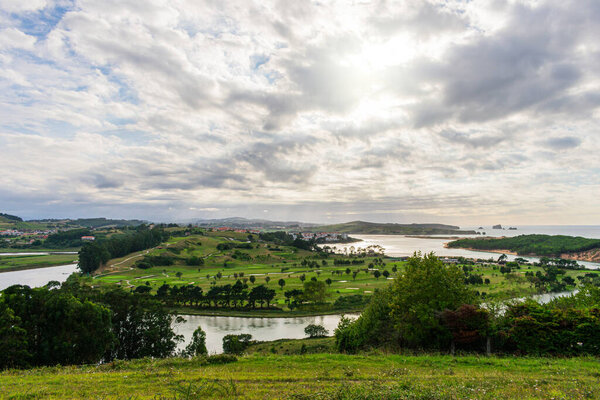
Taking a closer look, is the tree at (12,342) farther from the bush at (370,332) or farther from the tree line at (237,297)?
the tree line at (237,297)

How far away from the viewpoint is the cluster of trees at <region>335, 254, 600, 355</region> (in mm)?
17969

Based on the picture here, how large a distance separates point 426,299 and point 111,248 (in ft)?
472

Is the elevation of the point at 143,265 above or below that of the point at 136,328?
below

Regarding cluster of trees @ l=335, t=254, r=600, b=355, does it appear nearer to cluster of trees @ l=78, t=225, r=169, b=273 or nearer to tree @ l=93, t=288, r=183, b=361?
tree @ l=93, t=288, r=183, b=361

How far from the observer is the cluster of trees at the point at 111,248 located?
108m

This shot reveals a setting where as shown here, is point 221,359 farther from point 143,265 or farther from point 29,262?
point 29,262

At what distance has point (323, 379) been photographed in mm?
11883

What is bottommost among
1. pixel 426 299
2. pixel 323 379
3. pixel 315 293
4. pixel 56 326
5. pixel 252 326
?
pixel 252 326

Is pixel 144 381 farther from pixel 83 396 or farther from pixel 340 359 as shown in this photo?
pixel 340 359

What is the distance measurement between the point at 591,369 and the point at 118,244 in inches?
6239

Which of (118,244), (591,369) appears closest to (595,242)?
(591,369)

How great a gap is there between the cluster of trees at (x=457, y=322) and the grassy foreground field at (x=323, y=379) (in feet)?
7.01

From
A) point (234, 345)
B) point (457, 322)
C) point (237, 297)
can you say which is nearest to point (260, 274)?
point (237, 297)

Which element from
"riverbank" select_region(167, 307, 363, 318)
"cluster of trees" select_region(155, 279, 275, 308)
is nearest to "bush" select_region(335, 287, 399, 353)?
"riverbank" select_region(167, 307, 363, 318)
